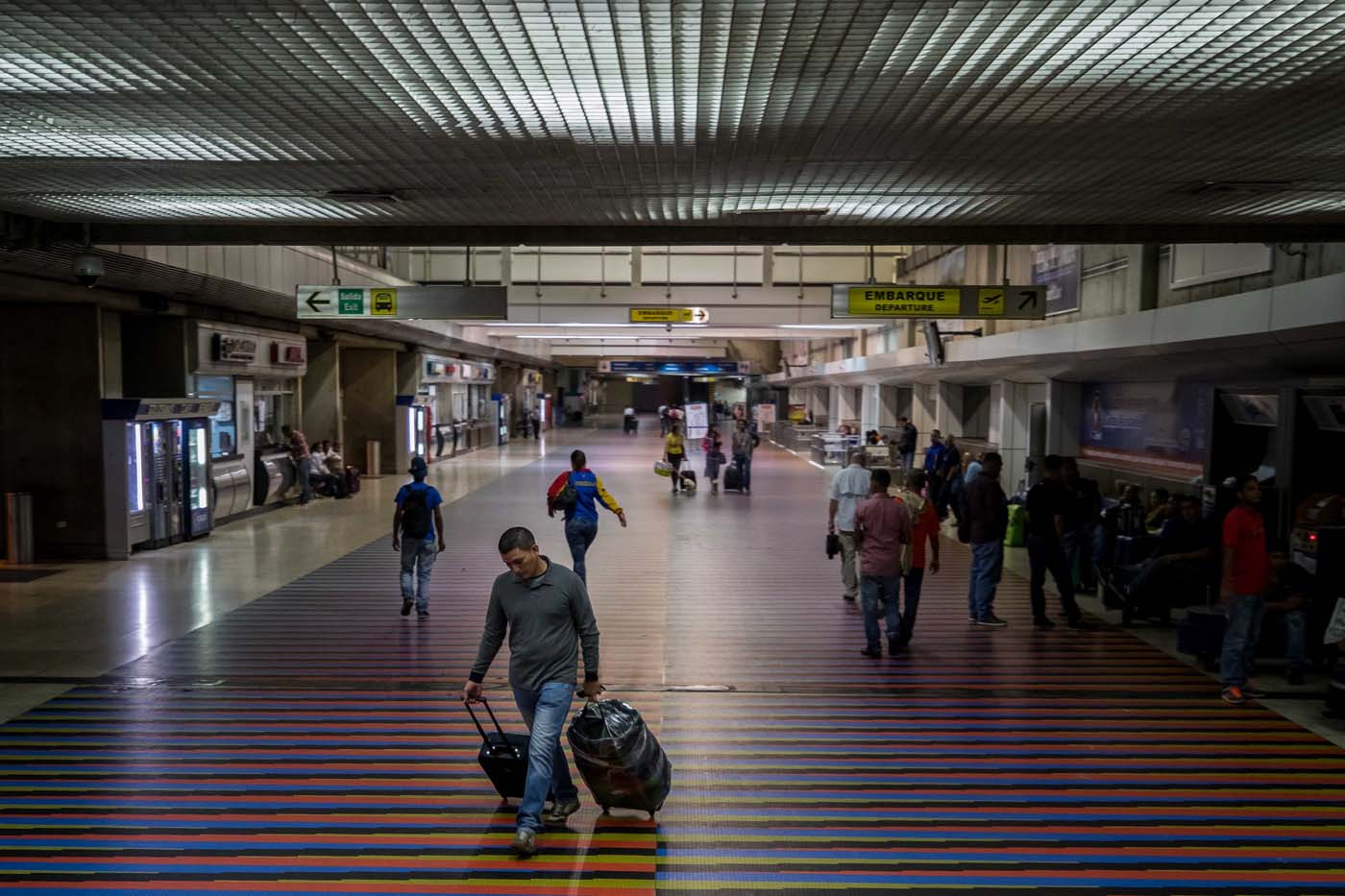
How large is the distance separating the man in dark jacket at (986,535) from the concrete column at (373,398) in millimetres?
18891

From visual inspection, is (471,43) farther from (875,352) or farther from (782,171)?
(875,352)

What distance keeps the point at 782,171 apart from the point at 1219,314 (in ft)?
17.5

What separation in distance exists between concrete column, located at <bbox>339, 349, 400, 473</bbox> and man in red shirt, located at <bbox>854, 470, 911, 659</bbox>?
19.3 m

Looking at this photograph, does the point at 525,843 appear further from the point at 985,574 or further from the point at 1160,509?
the point at 1160,509

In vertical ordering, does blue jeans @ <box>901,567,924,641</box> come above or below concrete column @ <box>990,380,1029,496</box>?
below

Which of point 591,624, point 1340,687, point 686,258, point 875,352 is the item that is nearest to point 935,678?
point 1340,687

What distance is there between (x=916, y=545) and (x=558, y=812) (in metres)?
4.63

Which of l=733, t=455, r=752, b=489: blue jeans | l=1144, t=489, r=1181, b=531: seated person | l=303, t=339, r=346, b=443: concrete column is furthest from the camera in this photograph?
l=303, t=339, r=346, b=443: concrete column

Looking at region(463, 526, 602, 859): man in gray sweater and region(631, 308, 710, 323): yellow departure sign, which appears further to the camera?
region(631, 308, 710, 323): yellow departure sign

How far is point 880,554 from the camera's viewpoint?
8.25 m

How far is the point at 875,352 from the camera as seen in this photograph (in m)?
29.2

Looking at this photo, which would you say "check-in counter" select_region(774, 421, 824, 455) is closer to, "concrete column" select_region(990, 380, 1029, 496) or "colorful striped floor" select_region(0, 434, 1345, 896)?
"concrete column" select_region(990, 380, 1029, 496)

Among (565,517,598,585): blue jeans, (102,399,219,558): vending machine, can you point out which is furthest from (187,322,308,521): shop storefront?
(565,517,598,585): blue jeans

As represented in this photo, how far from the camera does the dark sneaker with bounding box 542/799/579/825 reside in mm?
5117
